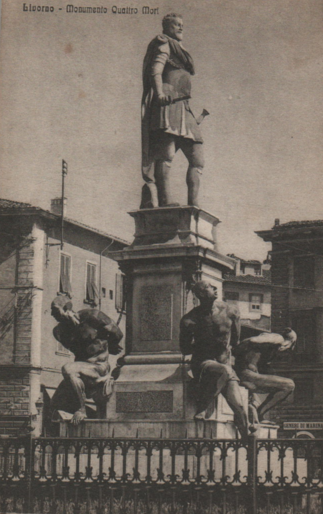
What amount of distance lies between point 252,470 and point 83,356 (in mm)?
3036

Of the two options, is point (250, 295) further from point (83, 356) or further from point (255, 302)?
point (83, 356)

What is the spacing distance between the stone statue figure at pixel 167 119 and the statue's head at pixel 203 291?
151 centimetres

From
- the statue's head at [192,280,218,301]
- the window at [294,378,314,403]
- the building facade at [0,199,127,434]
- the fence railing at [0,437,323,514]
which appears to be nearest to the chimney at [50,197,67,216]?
the building facade at [0,199,127,434]

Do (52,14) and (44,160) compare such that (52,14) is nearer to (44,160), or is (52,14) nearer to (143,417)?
(44,160)

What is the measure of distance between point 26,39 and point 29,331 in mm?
21899

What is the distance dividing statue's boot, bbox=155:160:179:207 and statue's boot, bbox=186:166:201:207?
25 centimetres

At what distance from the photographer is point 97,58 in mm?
12859

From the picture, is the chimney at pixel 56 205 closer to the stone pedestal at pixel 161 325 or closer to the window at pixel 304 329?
Answer: the window at pixel 304 329

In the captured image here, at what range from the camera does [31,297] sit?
1305 inches

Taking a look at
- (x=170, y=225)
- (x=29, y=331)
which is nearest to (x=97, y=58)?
(x=170, y=225)

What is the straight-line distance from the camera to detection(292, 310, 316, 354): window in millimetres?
38844

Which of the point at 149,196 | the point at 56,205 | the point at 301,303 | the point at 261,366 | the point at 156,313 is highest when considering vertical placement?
the point at 56,205

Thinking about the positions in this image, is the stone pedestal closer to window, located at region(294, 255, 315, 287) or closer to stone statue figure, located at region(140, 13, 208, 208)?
stone statue figure, located at region(140, 13, 208, 208)

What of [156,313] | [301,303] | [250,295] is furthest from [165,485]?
[250,295]
